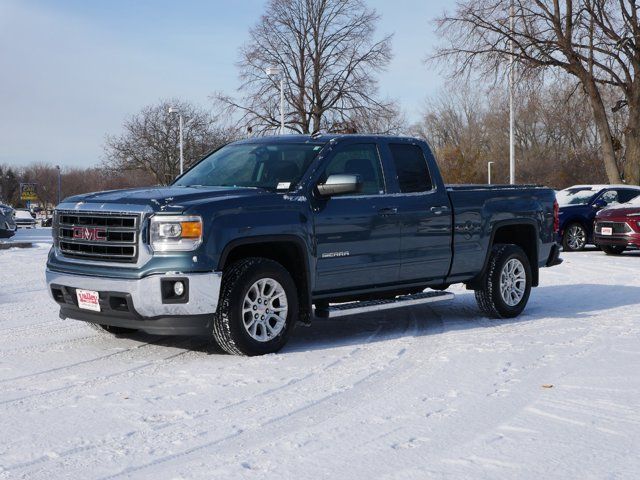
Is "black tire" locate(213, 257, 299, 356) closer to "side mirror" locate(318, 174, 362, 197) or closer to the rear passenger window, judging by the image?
"side mirror" locate(318, 174, 362, 197)

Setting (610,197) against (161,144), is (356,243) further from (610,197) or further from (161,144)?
(161,144)

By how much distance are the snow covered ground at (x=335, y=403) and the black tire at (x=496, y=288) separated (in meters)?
0.29

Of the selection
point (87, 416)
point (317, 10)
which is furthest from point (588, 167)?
point (87, 416)

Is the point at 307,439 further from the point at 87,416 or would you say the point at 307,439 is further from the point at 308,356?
the point at 308,356

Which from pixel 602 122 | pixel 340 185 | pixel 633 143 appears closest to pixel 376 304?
pixel 340 185

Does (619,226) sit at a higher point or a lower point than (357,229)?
lower

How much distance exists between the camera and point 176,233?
21.9 feet

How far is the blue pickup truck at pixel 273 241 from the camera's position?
671 centimetres

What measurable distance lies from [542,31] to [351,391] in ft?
91.0

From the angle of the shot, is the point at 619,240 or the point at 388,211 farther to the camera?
the point at 619,240

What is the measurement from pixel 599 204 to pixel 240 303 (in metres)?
15.5

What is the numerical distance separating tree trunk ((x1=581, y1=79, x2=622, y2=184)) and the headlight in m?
26.6

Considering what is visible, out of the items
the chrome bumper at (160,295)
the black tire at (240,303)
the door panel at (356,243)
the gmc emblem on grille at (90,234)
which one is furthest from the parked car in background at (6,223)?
the black tire at (240,303)

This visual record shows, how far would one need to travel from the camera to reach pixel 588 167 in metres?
60.0
